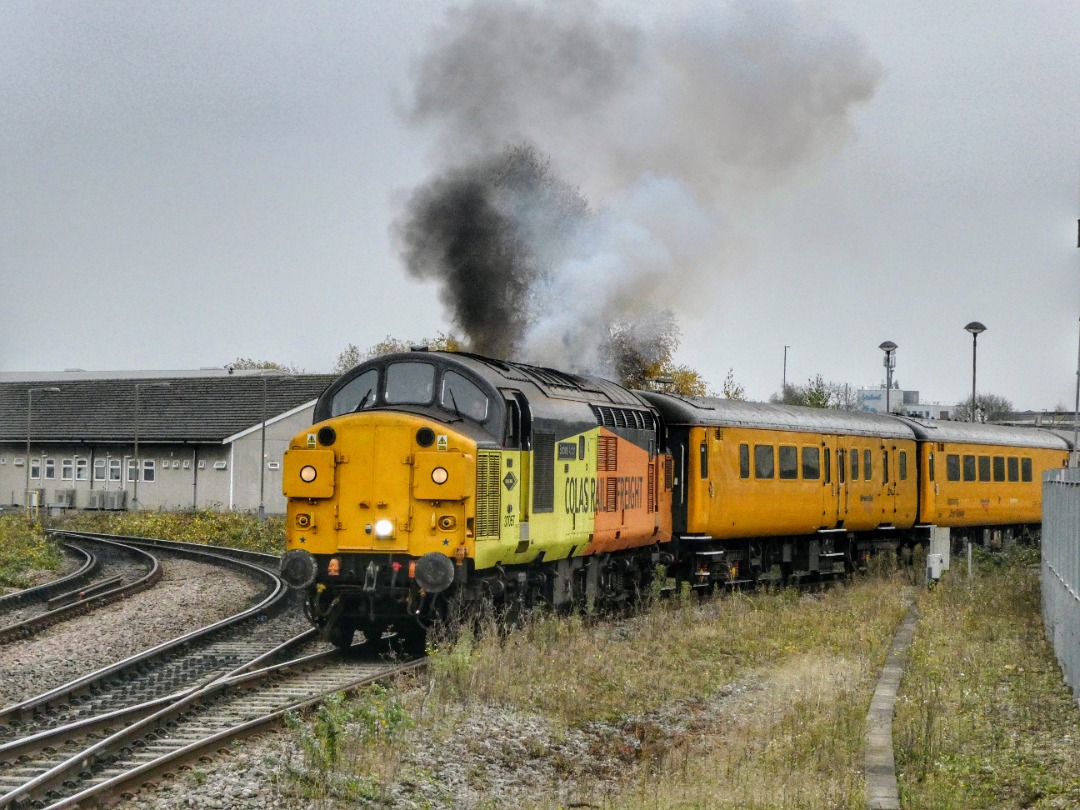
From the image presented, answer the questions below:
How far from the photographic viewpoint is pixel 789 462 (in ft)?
81.8

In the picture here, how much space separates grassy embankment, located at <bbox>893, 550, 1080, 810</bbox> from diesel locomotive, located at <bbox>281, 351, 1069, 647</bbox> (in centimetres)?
435

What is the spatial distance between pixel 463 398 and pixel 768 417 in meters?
10.5

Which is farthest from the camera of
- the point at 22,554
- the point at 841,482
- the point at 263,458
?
the point at 263,458

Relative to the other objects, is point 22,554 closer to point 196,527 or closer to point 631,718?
point 196,527

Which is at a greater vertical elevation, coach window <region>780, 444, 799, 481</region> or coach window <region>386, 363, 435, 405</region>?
coach window <region>386, 363, 435, 405</region>

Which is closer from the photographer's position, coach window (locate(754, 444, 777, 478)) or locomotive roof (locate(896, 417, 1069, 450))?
coach window (locate(754, 444, 777, 478))

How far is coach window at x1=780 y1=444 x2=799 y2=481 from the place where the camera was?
24.7 m

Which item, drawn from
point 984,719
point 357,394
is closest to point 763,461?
point 357,394

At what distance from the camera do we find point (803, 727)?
1193 cm

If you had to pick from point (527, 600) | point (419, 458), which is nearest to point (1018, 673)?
point (527, 600)

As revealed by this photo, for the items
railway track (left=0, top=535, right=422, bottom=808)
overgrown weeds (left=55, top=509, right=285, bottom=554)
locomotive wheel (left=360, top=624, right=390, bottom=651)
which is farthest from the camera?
overgrown weeds (left=55, top=509, right=285, bottom=554)

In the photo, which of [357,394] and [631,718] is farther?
[357,394]

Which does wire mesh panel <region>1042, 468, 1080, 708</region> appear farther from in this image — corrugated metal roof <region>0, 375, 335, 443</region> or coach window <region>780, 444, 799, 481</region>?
corrugated metal roof <region>0, 375, 335, 443</region>

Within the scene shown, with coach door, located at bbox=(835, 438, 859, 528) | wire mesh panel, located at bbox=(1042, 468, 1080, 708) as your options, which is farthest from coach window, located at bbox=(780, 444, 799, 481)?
wire mesh panel, located at bbox=(1042, 468, 1080, 708)
